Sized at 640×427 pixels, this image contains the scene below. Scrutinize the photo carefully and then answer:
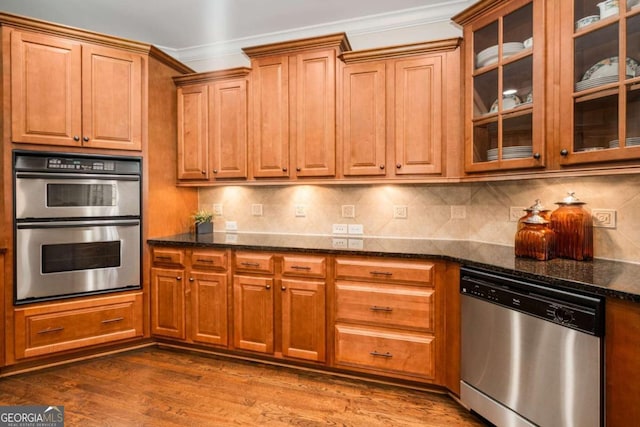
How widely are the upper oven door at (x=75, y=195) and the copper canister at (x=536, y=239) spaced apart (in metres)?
2.84

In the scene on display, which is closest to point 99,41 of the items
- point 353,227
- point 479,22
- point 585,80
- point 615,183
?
point 353,227

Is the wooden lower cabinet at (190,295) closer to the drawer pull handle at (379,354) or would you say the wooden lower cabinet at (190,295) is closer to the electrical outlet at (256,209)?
the electrical outlet at (256,209)

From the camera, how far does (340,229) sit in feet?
9.75

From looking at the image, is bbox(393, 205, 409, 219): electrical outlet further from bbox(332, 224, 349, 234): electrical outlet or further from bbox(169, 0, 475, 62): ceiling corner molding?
bbox(169, 0, 475, 62): ceiling corner molding

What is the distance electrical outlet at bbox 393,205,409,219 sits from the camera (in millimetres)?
2812

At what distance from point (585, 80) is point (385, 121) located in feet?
3.97

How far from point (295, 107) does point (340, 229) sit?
112 cm

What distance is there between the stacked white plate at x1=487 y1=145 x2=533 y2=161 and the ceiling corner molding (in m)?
1.40

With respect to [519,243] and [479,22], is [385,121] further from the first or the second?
[519,243]

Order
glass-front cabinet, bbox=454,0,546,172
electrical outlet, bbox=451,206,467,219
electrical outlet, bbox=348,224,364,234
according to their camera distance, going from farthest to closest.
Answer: electrical outlet, bbox=348,224,364,234
electrical outlet, bbox=451,206,467,219
glass-front cabinet, bbox=454,0,546,172

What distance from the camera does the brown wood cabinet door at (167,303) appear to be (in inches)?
106

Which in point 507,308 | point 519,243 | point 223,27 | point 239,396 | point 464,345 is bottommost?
point 239,396

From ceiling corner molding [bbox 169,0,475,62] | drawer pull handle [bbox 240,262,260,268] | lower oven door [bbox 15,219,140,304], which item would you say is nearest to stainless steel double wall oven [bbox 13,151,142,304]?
lower oven door [bbox 15,219,140,304]

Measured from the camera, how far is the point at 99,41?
8.41 ft
